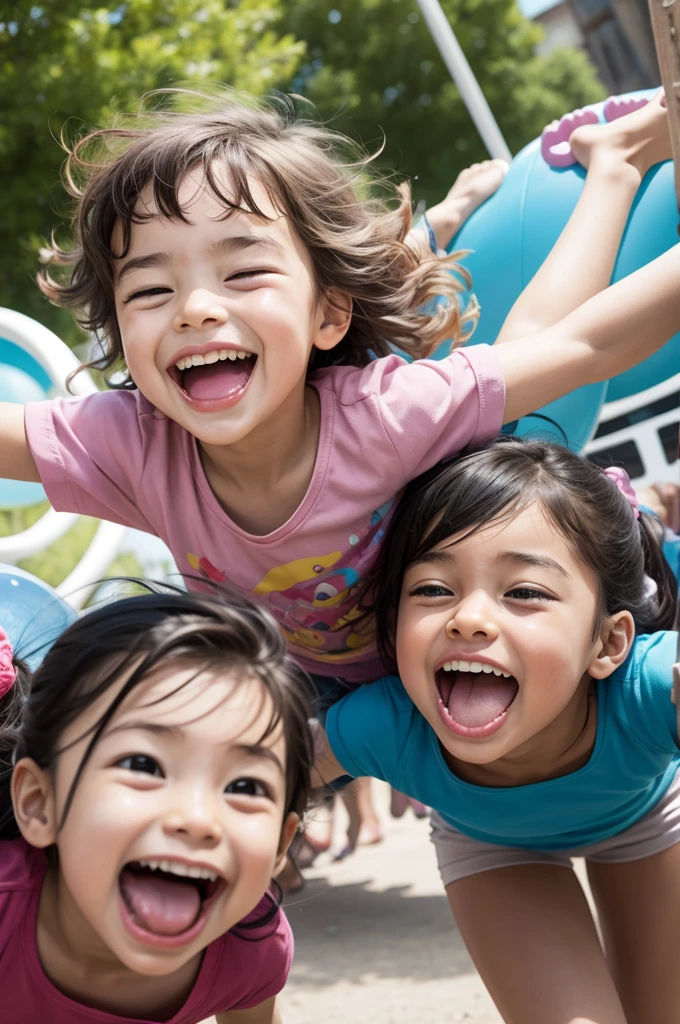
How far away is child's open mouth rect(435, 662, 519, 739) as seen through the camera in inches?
74.6

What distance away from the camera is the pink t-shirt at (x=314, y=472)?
6.90ft

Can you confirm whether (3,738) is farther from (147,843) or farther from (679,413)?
(679,413)

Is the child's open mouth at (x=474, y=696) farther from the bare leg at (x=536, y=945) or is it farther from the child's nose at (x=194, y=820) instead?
the child's nose at (x=194, y=820)

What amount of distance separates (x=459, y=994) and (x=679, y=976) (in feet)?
3.86

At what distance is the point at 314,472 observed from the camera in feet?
7.00

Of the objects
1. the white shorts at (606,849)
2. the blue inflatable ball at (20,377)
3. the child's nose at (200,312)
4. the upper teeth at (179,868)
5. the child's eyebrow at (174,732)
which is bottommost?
the white shorts at (606,849)

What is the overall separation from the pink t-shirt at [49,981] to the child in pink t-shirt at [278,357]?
2.08 feet

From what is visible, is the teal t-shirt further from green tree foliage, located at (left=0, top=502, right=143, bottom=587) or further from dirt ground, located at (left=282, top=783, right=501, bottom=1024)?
green tree foliage, located at (left=0, top=502, right=143, bottom=587)

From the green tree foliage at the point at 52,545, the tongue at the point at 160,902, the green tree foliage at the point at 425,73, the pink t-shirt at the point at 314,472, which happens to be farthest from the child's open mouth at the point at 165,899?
the green tree foliage at the point at 425,73

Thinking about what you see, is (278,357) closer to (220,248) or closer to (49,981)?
(220,248)

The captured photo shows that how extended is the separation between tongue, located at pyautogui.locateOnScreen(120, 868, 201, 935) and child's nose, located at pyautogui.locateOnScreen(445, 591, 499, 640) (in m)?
0.60

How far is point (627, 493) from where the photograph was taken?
2443 millimetres

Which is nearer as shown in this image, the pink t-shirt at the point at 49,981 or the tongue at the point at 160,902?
the tongue at the point at 160,902

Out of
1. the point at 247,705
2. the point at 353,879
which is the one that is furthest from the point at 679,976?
the point at 353,879
